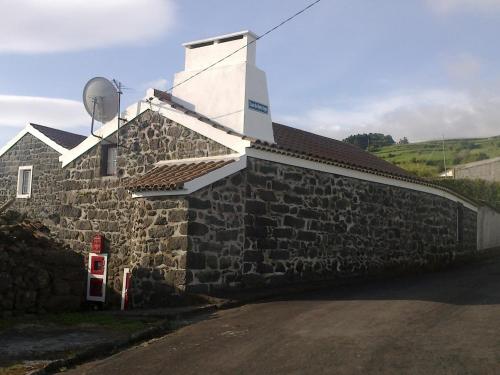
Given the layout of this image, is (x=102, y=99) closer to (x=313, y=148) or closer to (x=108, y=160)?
(x=108, y=160)

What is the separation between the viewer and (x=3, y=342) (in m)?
7.46

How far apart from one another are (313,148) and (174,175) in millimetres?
5143

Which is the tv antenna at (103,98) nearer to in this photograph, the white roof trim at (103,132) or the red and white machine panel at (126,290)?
the white roof trim at (103,132)

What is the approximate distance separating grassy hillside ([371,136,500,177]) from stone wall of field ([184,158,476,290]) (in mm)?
27322

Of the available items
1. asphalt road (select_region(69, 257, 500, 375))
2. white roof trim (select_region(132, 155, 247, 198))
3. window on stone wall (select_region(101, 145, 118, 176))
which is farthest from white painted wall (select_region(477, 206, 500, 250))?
window on stone wall (select_region(101, 145, 118, 176))

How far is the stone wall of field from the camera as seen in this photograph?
10.9 metres

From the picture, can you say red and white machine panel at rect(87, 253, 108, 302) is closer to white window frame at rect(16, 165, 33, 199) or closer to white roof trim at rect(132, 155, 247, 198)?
white roof trim at rect(132, 155, 247, 198)

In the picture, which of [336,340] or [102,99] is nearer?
[336,340]

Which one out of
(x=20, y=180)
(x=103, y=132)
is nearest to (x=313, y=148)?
(x=103, y=132)

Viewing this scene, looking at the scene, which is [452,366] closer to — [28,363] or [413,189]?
[28,363]

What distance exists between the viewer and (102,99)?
13.9 metres

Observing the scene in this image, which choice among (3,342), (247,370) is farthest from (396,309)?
(3,342)

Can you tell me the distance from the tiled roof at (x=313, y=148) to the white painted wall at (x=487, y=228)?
771cm

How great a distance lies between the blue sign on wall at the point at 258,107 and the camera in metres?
12.4
